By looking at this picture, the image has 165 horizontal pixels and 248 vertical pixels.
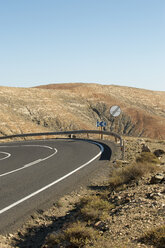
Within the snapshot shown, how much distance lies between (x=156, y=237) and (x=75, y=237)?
1.50 meters

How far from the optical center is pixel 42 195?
27.4 feet

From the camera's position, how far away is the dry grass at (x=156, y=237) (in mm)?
4180

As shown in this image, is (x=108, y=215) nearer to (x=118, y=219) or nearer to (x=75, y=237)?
(x=118, y=219)

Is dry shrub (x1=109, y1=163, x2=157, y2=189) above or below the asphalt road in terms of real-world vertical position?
above

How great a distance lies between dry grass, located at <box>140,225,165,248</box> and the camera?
13.7ft

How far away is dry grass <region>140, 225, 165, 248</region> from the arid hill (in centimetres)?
3699

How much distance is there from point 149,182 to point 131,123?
236 ft

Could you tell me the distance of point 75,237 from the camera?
4.92 m

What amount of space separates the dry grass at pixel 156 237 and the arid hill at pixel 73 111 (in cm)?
3699

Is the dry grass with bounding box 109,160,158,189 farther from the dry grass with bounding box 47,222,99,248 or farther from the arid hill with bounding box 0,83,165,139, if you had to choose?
the arid hill with bounding box 0,83,165,139

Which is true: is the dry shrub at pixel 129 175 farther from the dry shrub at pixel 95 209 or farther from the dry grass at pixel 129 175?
the dry shrub at pixel 95 209

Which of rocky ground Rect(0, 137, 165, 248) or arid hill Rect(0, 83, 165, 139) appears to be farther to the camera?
arid hill Rect(0, 83, 165, 139)

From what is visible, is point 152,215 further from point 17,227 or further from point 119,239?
point 17,227

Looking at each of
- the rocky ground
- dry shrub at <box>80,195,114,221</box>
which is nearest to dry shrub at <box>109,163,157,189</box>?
the rocky ground
